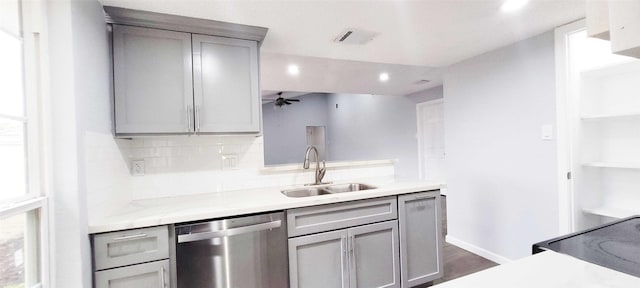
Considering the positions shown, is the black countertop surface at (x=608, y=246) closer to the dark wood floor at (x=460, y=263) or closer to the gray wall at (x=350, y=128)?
the dark wood floor at (x=460, y=263)

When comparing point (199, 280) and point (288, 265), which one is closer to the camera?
point (199, 280)

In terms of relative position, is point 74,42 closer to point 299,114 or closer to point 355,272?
point 355,272

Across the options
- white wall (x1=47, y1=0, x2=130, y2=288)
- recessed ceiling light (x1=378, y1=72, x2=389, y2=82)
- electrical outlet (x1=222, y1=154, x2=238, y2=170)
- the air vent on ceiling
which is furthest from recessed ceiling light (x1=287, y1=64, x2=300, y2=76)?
white wall (x1=47, y1=0, x2=130, y2=288)

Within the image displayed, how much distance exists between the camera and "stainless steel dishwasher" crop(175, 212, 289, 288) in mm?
1479

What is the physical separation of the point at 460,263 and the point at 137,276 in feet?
8.68

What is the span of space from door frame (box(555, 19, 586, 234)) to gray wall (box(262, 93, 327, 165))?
7.24 metres

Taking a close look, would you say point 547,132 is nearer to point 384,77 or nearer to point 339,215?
point 339,215

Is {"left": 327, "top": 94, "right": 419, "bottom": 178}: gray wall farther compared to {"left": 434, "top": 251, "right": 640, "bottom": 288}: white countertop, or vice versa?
{"left": 327, "top": 94, "right": 419, "bottom": 178}: gray wall

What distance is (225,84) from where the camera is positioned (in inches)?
73.7

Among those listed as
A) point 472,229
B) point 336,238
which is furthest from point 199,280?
point 472,229

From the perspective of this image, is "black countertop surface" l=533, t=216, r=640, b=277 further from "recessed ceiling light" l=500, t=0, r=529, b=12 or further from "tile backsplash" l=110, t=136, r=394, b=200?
"tile backsplash" l=110, t=136, r=394, b=200

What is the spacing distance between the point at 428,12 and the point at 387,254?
168cm

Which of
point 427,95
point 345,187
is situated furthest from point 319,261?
point 427,95

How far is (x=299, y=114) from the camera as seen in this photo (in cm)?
915
